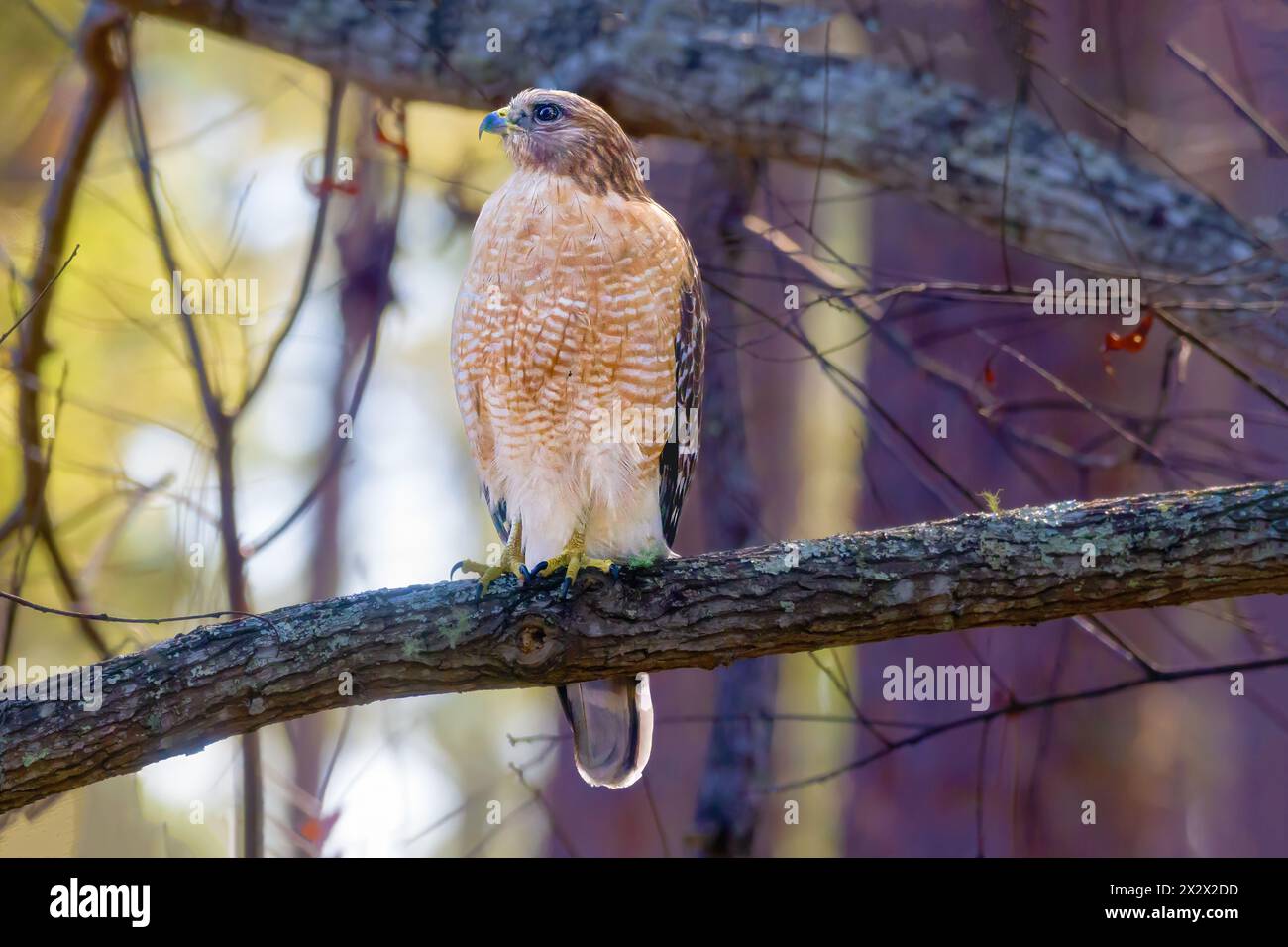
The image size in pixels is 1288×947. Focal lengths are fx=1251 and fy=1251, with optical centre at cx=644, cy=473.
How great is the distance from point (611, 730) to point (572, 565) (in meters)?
0.78

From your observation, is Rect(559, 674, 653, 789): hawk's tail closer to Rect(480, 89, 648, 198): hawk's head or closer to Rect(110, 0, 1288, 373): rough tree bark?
Rect(480, 89, 648, 198): hawk's head

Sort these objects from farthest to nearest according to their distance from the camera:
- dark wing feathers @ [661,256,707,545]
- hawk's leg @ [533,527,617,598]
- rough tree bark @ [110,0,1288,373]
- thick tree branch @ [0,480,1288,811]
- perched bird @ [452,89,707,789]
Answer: rough tree bark @ [110,0,1288,373]
dark wing feathers @ [661,256,707,545]
perched bird @ [452,89,707,789]
hawk's leg @ [533,527,617,598]
thick tree branch @ [0,480,1288,811]

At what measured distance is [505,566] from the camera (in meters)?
3.76

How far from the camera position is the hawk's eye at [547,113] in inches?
164

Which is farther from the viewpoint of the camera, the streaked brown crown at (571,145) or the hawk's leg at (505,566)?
the streaked brown crown at (571,145)

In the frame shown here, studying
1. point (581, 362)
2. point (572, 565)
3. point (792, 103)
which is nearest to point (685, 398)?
point (581, 362)

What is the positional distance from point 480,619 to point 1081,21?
186 inches

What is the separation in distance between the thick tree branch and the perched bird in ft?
1.00

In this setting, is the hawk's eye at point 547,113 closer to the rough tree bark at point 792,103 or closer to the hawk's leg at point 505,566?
the rough tree bark at point 792,103

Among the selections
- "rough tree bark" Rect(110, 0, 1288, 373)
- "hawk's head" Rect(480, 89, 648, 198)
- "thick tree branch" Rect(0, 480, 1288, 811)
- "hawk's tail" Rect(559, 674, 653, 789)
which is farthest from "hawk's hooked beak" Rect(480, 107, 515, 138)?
"hawk's tail" Rect(559, 674, 653, 789)

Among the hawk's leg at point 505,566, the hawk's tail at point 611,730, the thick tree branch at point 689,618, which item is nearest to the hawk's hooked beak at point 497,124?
the hawk's leg at point 505,566

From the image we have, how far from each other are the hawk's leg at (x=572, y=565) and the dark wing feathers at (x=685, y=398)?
56 centimetres

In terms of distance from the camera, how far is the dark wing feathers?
412cm

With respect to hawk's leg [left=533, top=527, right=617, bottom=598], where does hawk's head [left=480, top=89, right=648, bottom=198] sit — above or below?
above
